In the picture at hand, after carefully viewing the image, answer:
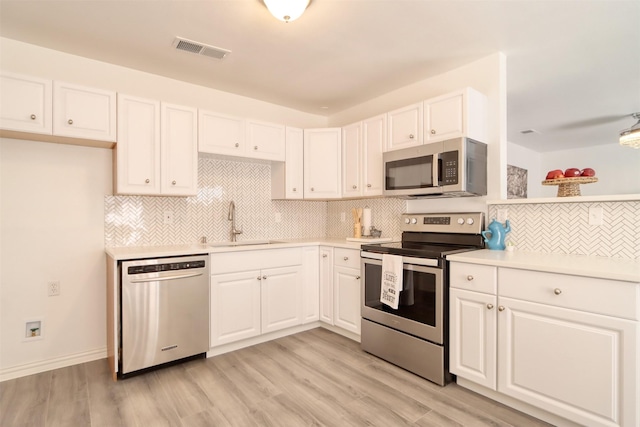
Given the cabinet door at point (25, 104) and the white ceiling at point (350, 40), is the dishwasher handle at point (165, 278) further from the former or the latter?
the white ceiling at point (350, 40)

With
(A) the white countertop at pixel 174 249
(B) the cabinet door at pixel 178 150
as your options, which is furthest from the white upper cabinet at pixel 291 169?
(B) the cabinet door at pixel 178 150

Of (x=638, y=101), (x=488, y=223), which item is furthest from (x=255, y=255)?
(x=638, y=101)

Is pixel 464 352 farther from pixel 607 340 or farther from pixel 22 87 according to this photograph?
pixel 22 87

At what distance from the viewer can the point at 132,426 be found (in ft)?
6.03

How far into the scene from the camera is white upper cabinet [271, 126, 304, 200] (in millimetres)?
3520

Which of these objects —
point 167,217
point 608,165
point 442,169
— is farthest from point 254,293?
point 608,165

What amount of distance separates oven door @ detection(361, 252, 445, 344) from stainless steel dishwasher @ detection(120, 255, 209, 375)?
55.3 inches

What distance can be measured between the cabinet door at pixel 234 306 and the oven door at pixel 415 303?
3.37 ft

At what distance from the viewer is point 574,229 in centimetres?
224

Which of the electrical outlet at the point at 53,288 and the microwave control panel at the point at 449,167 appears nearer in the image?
the microwave control panel at the point at 449,167

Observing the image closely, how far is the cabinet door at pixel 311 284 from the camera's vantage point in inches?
131

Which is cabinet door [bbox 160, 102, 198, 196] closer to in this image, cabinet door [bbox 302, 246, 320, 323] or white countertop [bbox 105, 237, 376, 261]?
white countertop [bbox 105, 237, 376, 261]

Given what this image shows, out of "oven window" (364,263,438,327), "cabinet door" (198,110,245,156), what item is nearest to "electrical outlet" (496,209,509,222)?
"oven window" (364,263,438,327)

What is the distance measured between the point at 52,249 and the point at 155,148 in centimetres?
113
